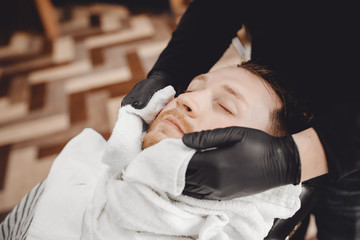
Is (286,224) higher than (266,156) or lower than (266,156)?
lower

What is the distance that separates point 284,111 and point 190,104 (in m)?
0.29

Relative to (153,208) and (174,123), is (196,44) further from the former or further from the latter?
(153,208)

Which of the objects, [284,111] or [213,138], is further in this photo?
[284,111]

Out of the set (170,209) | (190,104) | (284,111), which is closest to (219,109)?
(190,104)

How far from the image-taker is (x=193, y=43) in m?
1.05

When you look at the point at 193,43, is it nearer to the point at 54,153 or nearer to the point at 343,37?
the point at 343,37

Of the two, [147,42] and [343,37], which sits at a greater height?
[343,37]

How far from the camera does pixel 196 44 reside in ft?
3.46

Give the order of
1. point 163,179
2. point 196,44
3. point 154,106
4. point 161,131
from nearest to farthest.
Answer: point 163,179, point 161,131, point 154,106, point 196,44

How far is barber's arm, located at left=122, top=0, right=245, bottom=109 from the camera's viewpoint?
102cm

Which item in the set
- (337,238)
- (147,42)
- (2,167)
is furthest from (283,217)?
(147,42)

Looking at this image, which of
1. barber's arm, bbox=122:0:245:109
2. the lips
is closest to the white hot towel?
the lips

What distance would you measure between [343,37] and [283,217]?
484mm

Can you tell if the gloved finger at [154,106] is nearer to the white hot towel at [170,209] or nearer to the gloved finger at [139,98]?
the gloved finger at [139,98]
